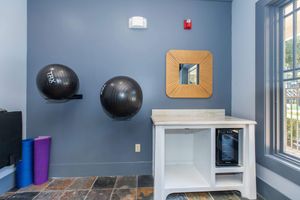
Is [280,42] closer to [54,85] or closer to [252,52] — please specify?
[252,52]

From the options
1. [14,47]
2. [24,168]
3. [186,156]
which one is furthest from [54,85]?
[186,156]

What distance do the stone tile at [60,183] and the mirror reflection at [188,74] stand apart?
2146mm

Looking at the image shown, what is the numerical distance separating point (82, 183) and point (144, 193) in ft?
2.89

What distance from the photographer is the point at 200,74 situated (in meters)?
2.54

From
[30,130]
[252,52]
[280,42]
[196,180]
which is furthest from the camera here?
[30,130]

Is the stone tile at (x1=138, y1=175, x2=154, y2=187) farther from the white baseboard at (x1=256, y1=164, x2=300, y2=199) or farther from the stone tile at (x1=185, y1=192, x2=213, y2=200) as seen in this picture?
the white baseboard at (x1=256, y1=164, x2=300, y2=199)

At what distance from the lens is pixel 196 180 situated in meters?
2.00

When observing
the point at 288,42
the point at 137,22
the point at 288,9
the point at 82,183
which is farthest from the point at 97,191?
the point at 288,9

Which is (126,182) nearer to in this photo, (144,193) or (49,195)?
(144,193)

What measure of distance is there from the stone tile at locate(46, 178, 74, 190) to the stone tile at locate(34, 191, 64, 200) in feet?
0.28

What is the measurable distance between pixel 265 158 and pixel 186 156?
1.05 meters

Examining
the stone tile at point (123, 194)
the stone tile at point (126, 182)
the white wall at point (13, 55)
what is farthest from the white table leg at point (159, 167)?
the white wall at point (13, 55)

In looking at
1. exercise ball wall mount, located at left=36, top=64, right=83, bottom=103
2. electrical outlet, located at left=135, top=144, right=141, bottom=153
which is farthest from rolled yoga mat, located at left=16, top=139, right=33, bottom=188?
electrical outlet, located at left=135, top=144, right=141, bottom=153

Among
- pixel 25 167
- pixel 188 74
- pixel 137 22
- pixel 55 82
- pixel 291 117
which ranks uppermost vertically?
pixel 137 22
